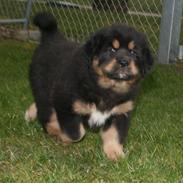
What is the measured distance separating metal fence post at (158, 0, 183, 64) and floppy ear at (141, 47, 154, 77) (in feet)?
13.6

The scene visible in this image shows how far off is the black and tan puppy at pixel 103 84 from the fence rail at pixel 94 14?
4.27m

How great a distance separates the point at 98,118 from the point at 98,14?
6106mm

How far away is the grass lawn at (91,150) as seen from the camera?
13.4 ft

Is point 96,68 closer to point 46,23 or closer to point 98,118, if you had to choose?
point 98,118

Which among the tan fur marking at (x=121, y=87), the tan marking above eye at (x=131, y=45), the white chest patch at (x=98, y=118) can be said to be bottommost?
the white chest patch at (x=98, y=118)

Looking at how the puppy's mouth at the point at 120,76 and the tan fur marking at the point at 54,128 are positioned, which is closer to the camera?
→ the puppy's mouth at the point at 120,76

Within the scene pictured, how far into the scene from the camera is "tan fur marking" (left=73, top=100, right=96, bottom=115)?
15.4 feet

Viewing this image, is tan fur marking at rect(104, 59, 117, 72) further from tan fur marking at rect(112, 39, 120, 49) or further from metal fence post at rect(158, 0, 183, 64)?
metal fence post at rect(158, 0, 183, 64)

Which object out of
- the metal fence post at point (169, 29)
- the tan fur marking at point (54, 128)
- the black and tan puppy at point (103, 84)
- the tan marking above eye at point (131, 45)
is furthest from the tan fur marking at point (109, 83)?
the metal fence post at point (169, 29)

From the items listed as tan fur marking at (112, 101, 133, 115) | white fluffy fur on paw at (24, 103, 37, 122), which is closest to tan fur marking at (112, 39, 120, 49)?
tan fur marking at (112, 101, 133, 115)

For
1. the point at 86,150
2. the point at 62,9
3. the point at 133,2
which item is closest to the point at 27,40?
the point at 62,9

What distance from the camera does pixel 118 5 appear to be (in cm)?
1057

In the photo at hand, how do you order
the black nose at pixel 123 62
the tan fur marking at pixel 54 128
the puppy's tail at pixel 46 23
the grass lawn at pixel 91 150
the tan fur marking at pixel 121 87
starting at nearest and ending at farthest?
the grass lawn at pixel 91 150 → the black nose at pixel 123 62 → the tan fur marking at pixel 121 87 → the tan fur marking at pixel 54 128 → the puppy's tail at pixel 46 23

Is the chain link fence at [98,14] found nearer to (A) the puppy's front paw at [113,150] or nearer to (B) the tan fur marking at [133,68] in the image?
(A) the puppy's front paw at [113,150]
